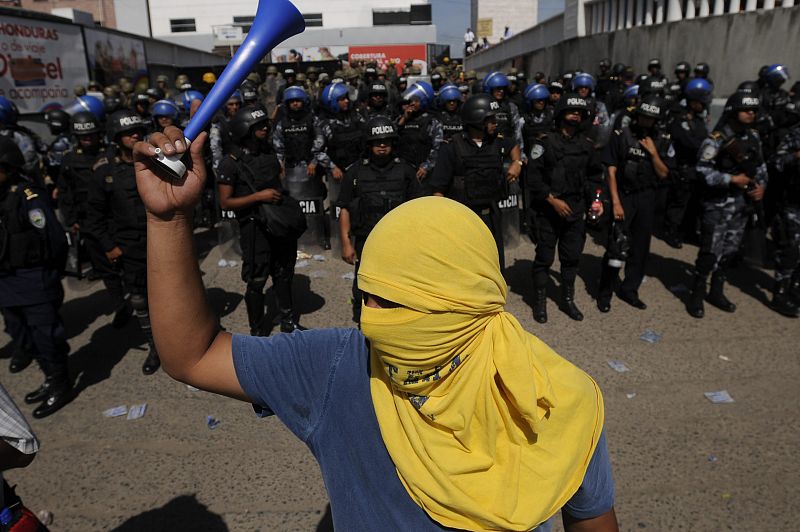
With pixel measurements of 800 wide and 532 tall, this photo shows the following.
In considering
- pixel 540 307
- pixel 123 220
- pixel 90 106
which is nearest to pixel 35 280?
pixel 123 220

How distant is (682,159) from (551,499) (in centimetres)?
764

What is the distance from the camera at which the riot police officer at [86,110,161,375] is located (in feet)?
15.6

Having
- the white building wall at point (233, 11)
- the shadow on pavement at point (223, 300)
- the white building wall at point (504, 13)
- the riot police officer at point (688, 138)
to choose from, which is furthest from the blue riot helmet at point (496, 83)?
the white building wall at point (504, 13)

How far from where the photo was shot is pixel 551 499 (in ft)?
4.09

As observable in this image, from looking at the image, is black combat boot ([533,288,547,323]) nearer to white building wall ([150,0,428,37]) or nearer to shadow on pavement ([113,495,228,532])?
shadow on pavement ([113,495,228,532])

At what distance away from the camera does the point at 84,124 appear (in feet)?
18.7

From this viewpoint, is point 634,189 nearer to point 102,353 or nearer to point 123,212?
point 123,212

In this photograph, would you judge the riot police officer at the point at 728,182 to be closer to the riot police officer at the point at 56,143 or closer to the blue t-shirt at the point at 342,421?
the blue t-shirt at the point at 342,421

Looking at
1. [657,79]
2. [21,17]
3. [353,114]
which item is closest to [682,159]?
[657,79]

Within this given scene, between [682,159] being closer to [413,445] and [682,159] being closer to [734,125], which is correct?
[734,125]

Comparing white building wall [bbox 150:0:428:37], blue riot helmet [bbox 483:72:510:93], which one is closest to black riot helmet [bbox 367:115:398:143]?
blue riot helmet [bbox 483:72:510:93]

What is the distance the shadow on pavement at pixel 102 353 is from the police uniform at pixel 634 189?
4.98 metres

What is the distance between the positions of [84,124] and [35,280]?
2.13m

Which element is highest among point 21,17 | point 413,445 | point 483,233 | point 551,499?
point 21,17
